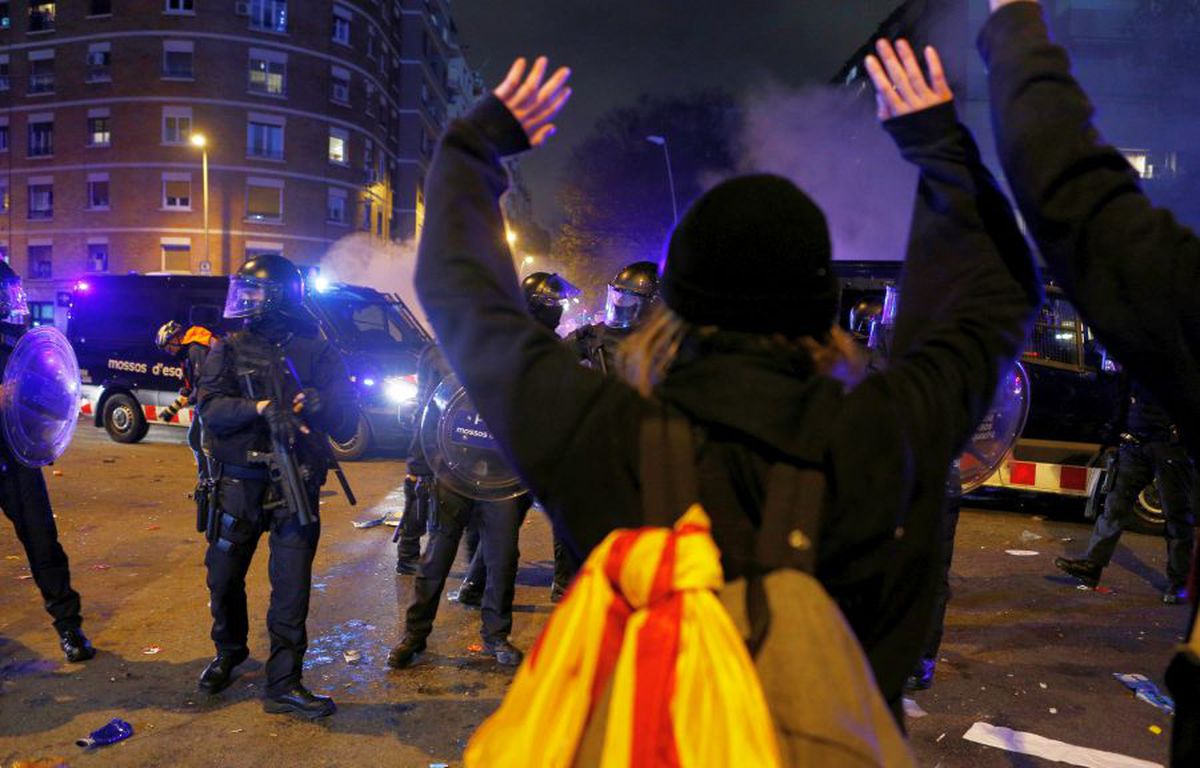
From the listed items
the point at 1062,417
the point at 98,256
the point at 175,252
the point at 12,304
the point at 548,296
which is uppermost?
the point at 175,252

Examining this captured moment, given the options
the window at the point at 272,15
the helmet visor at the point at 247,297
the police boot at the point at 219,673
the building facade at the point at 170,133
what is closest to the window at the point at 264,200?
the building facade at the point at 170,133

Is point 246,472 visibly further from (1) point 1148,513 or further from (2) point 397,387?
(1) point 1148,513

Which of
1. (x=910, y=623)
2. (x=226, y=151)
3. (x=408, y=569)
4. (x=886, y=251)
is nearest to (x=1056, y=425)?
(x=408, y=569)

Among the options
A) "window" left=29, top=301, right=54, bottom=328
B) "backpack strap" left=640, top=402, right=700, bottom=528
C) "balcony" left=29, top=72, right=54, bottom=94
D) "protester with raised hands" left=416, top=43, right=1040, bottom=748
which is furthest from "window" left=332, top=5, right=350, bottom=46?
"backpack strap" left=640, top=402, right=700, bottom=528

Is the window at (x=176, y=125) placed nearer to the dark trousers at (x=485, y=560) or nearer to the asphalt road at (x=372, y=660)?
the asphalt road at (x=372, y=660)

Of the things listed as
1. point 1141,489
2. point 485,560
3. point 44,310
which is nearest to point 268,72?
point 44,310

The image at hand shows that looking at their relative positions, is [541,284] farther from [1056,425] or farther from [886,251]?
[886,251]

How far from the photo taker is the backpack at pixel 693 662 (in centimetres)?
96

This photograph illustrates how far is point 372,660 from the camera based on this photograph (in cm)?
464

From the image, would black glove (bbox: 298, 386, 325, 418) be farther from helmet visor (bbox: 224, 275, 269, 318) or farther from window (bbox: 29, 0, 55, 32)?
window (bbox: 29, 0, 55, 32)

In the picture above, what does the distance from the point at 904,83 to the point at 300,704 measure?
367 cm

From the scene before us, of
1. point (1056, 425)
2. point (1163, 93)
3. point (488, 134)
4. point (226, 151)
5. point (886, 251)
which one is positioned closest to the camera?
point (488, 134)

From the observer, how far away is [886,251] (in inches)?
746

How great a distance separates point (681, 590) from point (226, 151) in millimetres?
41155
